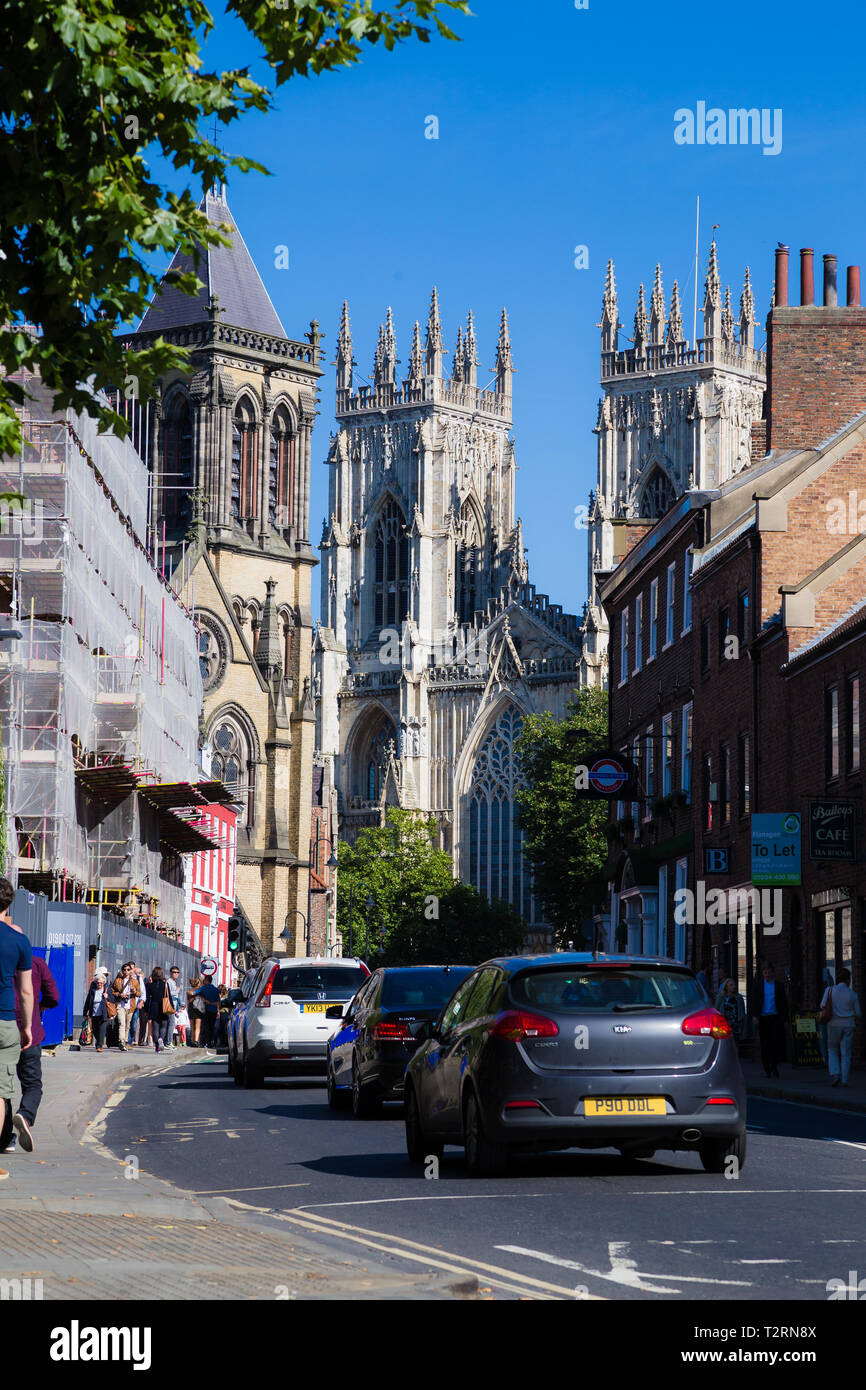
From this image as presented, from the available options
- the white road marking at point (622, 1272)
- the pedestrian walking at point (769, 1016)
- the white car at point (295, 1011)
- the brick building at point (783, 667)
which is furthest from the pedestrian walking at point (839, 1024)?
the white road marking at point (622, 1272)

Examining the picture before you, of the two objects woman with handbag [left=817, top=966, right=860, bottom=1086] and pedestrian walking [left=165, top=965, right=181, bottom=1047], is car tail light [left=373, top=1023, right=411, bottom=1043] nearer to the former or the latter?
woman with handbag [left=817, top=966, right=860, bottom=1086]

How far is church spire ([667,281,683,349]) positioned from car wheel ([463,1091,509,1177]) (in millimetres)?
122138

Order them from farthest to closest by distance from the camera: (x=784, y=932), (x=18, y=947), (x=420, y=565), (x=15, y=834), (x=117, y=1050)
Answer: (x=420, y=565) < (x=15, y=834) < (x=117, y=1050) < (x=784, y=932) < (x=18, y=947)

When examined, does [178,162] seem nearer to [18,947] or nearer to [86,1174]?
[18,947]

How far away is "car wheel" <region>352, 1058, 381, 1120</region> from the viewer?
20.4 metres

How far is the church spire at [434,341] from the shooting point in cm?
14100

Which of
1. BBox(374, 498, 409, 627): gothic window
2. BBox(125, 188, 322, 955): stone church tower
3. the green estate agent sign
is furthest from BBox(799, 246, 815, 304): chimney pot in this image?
BBox(374, 498, 409, 627): gothic window

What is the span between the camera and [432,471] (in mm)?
136125

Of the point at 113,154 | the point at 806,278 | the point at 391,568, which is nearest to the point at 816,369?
the point at 806,278

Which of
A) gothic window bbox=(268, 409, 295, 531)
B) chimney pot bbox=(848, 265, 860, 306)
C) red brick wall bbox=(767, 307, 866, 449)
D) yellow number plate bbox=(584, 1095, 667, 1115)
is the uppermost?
gothic window bbox=(268, 409, 295, 531)

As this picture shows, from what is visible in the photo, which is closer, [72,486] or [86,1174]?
[86,1174]
